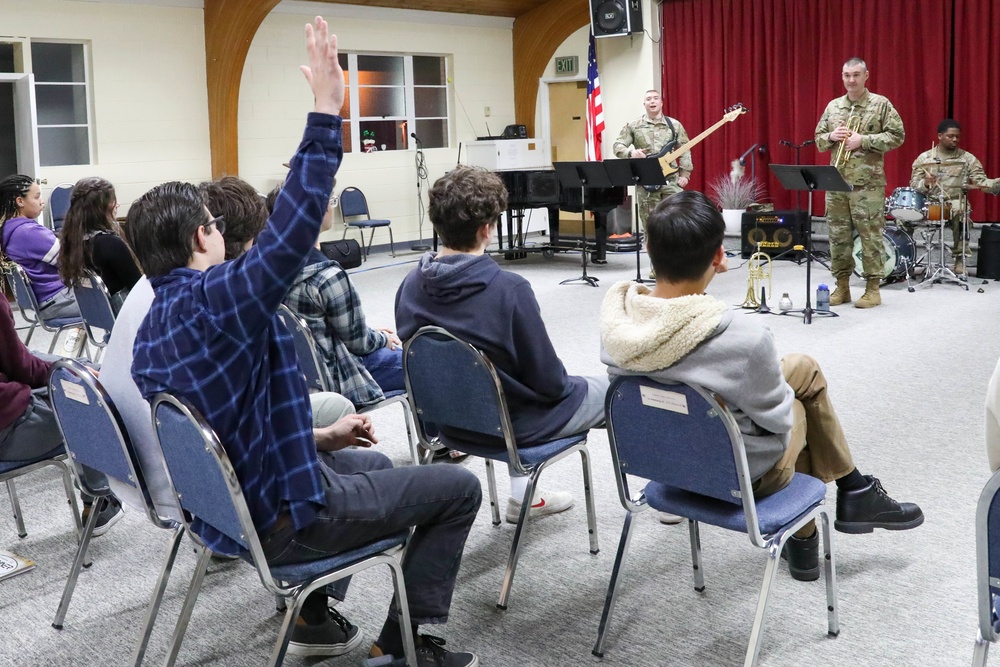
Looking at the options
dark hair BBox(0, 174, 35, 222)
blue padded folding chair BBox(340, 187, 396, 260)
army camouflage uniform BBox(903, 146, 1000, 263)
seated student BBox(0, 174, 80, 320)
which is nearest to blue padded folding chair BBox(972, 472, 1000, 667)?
seated student BBox(0, 174, 80, 320)

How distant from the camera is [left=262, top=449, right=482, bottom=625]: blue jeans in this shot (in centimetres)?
196

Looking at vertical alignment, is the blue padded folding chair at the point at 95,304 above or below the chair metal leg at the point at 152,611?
above

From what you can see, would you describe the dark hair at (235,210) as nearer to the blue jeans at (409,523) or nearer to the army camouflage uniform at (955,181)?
the blue jeans at (409,523)

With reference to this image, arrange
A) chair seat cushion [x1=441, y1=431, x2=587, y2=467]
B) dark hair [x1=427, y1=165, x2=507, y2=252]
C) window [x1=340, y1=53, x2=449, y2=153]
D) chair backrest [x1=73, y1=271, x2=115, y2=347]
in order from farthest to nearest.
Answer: window [x1=340, y1=53, x2=449, y2=153] < chair backrest [x1=73, y1=271, x2=115, y2=347] < dark hair [x1=427, y1=165, x2=507, y2=252] < chair seat cushion [x1=441, y1=431, x2=587, y2=467]

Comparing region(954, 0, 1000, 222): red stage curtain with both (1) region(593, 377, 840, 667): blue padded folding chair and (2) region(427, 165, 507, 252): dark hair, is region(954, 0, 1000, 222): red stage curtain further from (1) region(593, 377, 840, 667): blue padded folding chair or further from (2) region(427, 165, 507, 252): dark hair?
(1) region(593, 377, 840, 667): blue padded folding chair

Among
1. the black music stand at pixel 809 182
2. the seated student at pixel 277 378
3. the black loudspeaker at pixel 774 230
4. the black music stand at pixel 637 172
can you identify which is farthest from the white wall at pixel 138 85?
the seated student at pixel 277 378

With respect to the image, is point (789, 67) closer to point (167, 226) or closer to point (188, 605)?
point (167, 226)

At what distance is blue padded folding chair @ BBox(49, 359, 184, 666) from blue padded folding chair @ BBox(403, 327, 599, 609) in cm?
74

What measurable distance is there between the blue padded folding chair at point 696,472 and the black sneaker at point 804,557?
11.3 inches

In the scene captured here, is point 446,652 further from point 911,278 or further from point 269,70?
point 269,70

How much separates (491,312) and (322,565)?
865 millimetres

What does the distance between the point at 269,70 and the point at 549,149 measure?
381 centimetres

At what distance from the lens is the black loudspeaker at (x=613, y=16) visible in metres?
10.3

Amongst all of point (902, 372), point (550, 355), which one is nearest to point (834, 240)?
point (902, 372)
